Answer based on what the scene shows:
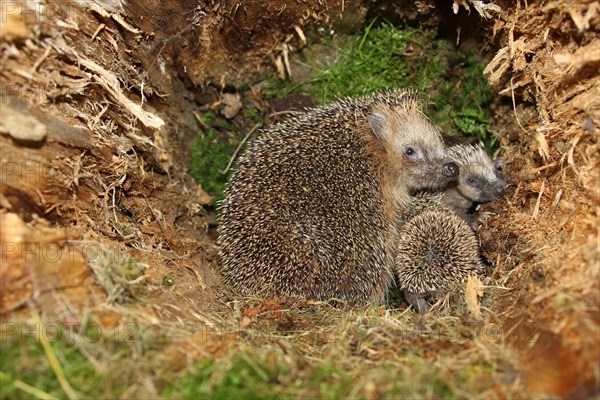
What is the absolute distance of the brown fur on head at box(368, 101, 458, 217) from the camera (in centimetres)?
576

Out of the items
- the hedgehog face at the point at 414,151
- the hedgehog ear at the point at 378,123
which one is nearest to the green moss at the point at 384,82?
the hedgehog face at the point at 414,151

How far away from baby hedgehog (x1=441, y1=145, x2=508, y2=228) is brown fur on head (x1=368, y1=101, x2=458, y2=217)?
203 mm

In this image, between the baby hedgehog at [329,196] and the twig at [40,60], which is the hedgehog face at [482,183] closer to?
the baby hedgehog at [329,196]

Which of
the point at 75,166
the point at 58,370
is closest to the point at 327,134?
the point at 75,166

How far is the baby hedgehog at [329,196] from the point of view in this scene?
4.86m

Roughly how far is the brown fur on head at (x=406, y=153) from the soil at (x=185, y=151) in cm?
72

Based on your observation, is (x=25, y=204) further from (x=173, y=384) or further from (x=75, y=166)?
(x=173, y=384)

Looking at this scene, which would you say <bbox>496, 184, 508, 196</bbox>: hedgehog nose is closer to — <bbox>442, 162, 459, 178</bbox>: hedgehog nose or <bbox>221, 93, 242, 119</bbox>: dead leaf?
<bbox>442, 162, 459, 178</bbox>: hedgehog nose

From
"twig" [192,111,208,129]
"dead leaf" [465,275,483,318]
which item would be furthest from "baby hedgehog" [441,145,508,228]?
"twig" [192,111,208,129]

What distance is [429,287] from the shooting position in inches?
194

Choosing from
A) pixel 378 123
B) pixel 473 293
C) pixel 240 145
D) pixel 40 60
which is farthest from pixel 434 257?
pixel 40 60

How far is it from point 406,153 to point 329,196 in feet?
4.56

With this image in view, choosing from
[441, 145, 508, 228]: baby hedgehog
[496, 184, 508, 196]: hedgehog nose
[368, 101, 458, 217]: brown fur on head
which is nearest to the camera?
[496, 184, 508, 196]: hedgehog nose

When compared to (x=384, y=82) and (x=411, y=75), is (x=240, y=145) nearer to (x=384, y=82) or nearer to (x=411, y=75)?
(x=384, y=82)
